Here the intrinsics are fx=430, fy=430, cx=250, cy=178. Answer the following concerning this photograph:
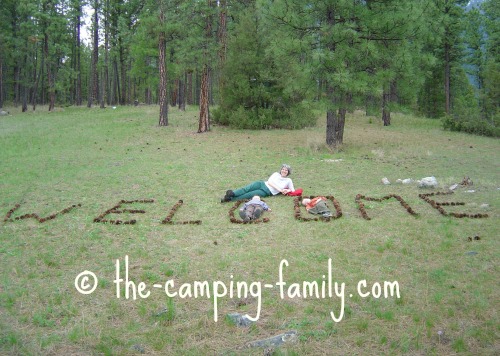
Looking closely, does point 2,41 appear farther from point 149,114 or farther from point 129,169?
point 129,169

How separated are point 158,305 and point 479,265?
420 centimetres

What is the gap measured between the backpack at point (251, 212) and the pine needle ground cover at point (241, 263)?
0.26 m

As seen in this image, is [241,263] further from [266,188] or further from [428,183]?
[428,183]

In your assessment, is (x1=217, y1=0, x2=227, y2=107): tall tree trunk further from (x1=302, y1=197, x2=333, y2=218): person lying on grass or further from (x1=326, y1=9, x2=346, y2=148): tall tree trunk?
(x1=302, y1=197, x2=333, y2=218): person lying on grass

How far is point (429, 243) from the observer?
6.53 meters

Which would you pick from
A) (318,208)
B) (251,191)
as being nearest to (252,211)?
(318,208)

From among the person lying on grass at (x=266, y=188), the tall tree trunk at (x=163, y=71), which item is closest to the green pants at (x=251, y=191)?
the person lying on grass at (x=266, y=188)

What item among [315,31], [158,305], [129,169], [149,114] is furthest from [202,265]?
[149,114]

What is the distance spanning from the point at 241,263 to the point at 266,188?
3507 mm

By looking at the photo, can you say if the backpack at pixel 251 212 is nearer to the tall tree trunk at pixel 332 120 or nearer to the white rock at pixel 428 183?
the white rock at pixel 428 183

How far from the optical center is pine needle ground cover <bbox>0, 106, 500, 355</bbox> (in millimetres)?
4324

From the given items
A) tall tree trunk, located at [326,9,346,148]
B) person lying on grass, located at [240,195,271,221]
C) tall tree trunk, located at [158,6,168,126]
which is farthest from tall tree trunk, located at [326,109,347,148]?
tall tree trunk, located at [158,6,168,126]

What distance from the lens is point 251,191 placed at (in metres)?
9.20

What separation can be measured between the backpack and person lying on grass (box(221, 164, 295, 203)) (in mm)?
1042
